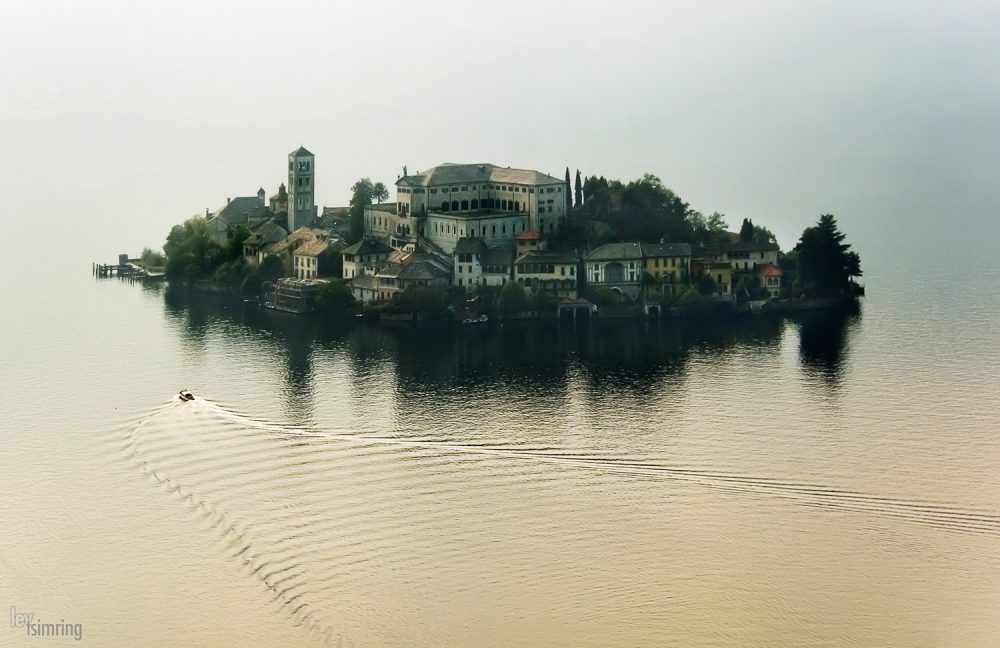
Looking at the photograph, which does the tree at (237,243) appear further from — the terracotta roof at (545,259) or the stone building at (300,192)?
the terracotta roof at (545,259)

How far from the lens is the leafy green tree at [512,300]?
43.5m

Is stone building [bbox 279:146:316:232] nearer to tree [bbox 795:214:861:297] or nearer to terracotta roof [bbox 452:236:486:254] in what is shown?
terracotta roof [bbox 452:236:486:254]

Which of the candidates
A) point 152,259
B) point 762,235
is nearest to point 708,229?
point 762,235

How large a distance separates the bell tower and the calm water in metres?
11.5

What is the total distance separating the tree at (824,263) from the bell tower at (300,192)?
1410 cm

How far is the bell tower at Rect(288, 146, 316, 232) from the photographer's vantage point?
52.3 meters

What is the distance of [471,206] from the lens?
48312 millimetres

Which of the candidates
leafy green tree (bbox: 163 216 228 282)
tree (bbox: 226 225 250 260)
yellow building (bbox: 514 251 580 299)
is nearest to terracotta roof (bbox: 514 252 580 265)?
yellow building (bbox: 514 251 580 299)

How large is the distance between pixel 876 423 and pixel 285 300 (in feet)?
57.7

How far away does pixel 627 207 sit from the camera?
47.7 meters

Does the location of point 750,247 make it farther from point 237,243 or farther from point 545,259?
point 237,243

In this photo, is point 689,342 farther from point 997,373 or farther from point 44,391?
point 44,391

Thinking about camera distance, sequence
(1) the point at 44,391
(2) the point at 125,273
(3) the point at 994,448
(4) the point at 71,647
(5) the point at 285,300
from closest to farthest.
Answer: (4) the point at 71,647, (3) the point at 994,448, (1) the point at 44,391, (5) the point at 285,300, (2) the point at 125,273

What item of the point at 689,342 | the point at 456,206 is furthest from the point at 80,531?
the point at 456,206
